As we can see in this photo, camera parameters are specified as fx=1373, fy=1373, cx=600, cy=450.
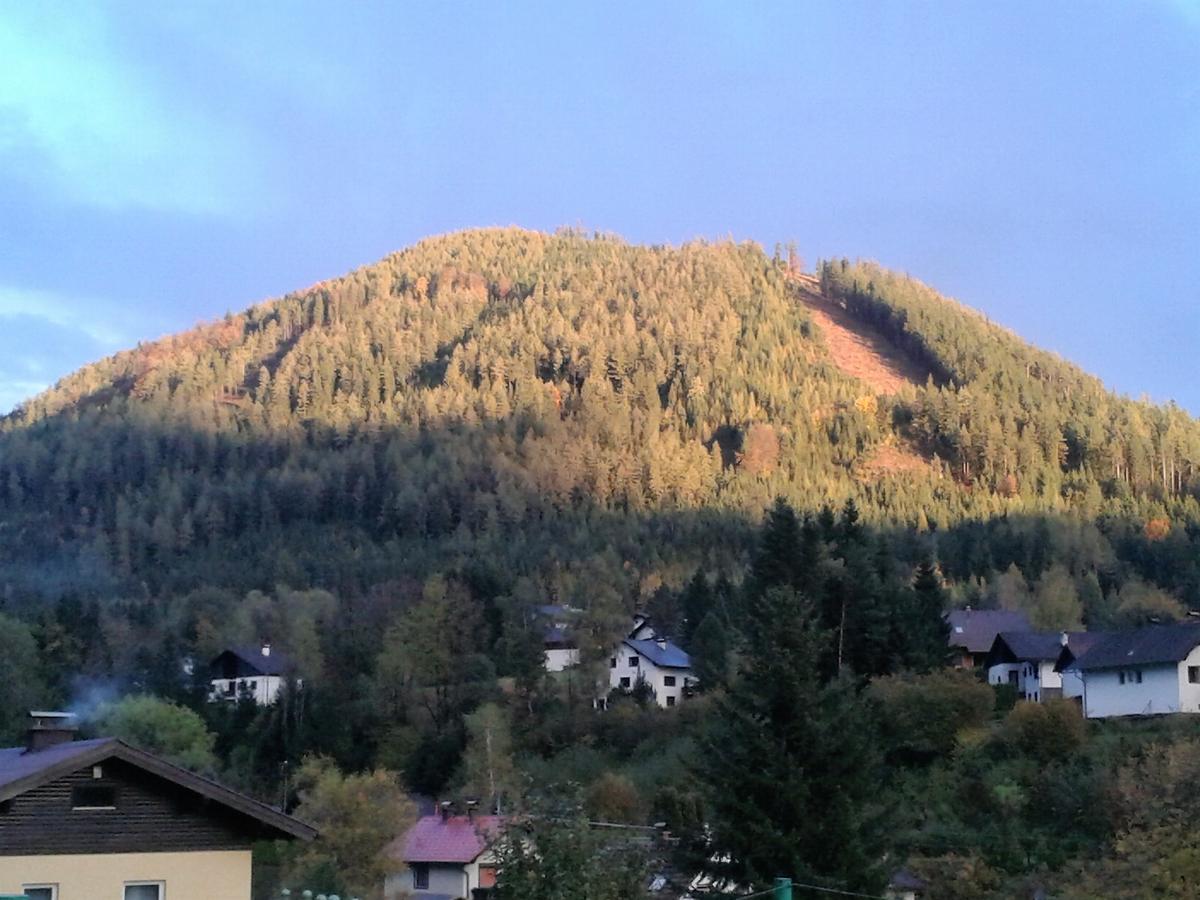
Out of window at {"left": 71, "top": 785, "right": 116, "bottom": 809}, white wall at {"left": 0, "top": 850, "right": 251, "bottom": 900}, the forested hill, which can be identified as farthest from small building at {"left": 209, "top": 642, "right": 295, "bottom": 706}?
window at {"left": 71, "top": 785, "right": 116, "bottom": 809}

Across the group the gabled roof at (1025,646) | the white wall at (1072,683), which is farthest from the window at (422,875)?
the gabled roof at (1025,646)

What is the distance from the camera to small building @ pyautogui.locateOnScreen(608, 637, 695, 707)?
272 feet

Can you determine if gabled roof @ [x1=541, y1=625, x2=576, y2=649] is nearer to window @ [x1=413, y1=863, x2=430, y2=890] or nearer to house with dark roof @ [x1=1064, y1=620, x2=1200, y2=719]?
house with dark roof @ [x1=1064, y1=620, x2=1200, y2=719]

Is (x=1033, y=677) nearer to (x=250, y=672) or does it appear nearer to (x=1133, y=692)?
(x=1133, y=692)

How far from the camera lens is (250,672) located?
83938mm

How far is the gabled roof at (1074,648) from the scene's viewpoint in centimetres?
6444

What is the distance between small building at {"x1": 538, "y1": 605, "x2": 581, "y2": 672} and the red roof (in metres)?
27.5

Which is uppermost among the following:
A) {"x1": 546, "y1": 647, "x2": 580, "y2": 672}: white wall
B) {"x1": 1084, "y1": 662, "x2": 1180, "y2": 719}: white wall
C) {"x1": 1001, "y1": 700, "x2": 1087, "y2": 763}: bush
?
{"x1": 546, "y1": 647, "x2": 580, "y2": 672}: white wall

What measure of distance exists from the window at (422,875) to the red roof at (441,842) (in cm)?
31

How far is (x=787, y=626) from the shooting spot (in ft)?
96.7

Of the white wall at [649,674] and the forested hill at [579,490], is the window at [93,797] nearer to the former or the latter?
the white wall at [649,674]

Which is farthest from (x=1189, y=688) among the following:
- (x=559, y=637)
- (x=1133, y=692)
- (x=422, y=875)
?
(x=559, y=637)

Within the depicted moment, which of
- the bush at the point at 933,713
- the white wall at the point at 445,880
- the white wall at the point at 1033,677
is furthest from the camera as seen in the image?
the white wall at the point at 1033,677

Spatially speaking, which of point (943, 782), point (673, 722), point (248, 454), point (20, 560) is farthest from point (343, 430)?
point (943, 782)
